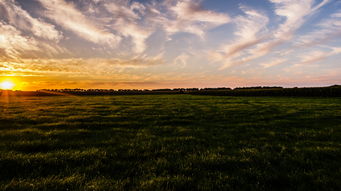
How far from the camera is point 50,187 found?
4.64m

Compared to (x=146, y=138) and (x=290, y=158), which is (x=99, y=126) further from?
(x=290, y=158)

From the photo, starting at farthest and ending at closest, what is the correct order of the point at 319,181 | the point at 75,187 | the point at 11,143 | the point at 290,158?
the point at 11,143 → the point at 290,158 → the point at 319,181 → the point at 75,187

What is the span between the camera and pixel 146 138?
9461 millimetres

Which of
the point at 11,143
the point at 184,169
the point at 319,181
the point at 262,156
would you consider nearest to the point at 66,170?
the point at 184,169

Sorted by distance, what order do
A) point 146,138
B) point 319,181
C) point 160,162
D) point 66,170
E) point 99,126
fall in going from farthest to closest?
point 99,126 → point 146,138 → point 160,162 → point 66,170 → point 319,181

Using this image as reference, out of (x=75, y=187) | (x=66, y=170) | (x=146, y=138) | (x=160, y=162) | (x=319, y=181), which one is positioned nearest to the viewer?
(x=75, y=187)

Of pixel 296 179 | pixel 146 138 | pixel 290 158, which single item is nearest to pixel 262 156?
pixel 290 158

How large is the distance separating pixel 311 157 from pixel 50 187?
28.9ft

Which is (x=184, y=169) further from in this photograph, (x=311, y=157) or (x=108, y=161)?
(x=311, y=157)

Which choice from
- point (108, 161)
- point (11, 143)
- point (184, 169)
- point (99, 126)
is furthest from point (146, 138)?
point (11, 143)

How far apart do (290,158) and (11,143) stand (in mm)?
12042

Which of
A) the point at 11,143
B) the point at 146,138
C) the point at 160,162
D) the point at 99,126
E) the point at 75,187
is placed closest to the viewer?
the point at 75,187

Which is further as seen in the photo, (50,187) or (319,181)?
(319,181)

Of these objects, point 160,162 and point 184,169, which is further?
point 160,162
